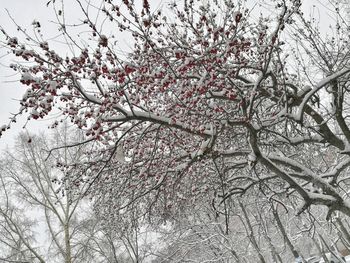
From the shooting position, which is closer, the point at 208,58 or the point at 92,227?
the point at 208,58

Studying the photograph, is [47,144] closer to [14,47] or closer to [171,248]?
[171,248]

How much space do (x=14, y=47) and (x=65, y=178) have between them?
277 cm

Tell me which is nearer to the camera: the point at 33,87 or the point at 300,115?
the point at 33,87

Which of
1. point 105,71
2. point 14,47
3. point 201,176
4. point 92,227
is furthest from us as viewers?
point 92,227

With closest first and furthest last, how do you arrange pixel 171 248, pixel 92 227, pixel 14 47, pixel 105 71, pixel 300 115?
pixel 14 47, pixel 105 71, pixel 300 115, pixel 92 227, pixel 171 248

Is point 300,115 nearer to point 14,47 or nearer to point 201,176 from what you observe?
point 201,176

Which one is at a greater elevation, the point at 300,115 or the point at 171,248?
the point at 171,248

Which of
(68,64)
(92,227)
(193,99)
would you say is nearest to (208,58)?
(193,99)

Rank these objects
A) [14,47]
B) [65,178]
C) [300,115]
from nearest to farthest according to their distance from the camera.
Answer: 1. [14,47]
2. [300,115]
3. [65,178]

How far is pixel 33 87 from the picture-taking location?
12.1 ft

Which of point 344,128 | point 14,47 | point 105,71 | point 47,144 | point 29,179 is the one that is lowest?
point 344,128

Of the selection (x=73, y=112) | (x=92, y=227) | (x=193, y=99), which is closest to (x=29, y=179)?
(x=92, y=227)

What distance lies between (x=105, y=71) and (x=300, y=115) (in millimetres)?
3189

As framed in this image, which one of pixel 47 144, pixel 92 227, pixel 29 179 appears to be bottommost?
pixel 92 227
